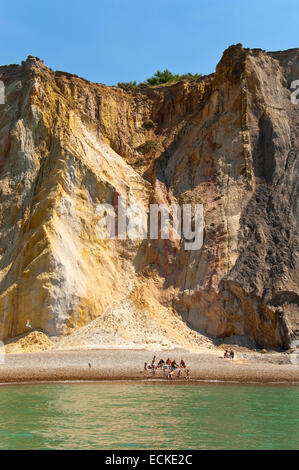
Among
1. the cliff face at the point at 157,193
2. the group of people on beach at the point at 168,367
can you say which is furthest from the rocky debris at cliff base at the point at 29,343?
the group of people on beach at the point at 168,367

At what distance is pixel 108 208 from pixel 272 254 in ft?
30.6

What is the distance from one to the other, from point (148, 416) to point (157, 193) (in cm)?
2034

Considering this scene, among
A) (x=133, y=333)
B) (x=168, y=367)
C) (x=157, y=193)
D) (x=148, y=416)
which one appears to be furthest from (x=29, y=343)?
(x=157, y=193)

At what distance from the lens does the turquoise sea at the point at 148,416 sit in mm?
10766

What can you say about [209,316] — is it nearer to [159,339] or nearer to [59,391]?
[159,339]

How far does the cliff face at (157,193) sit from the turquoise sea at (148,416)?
340 inches

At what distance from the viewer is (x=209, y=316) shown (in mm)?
28188

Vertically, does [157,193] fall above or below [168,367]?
above

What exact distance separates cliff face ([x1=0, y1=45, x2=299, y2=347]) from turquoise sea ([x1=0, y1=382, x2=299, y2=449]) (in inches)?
340

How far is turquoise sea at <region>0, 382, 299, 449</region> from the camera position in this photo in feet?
35.3

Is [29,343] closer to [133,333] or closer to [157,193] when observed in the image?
[133,333]

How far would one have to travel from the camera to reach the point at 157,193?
32.3m
